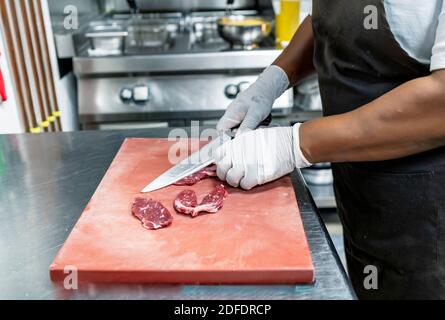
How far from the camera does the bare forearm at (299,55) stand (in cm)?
124

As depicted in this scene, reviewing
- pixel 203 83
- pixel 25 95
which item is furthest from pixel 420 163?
pixel 25 95

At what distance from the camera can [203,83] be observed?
1.94m

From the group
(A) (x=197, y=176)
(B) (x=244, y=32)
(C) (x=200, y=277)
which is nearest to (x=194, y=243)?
(C) (x=200, y=277)

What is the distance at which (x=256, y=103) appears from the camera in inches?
46.6

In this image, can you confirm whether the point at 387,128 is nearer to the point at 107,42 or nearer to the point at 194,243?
the point at 194,243

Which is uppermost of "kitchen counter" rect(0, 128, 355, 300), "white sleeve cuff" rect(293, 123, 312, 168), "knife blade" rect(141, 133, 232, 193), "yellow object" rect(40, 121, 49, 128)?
"white sleeve cuff" rect(293, 123, 312, 168)

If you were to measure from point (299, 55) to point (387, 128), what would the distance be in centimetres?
53

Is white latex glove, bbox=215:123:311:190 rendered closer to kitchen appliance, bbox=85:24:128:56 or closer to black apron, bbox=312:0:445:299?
black apron, bbox=312:0:445:299

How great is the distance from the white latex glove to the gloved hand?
19cm

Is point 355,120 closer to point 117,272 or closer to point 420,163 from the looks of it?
point 420,163

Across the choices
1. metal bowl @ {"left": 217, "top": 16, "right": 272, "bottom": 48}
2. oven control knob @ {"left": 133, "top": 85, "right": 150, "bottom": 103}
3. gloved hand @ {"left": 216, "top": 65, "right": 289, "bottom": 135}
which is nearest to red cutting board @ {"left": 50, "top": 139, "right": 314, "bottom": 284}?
gloved hand @ {"left": 216, "top": 65, "right": 289, "bottom": 135}

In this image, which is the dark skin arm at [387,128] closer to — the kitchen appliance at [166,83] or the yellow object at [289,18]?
the kitchen appliance at [166,83]

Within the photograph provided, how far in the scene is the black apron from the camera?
0.88m

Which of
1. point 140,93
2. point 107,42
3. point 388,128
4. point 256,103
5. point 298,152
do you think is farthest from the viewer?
point 107,42
